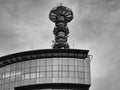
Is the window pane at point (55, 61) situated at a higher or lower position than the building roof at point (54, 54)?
lower

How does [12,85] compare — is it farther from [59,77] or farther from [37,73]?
[59,77]

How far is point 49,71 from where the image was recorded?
88875 mm

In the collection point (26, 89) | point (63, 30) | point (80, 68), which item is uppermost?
point (63, 30)

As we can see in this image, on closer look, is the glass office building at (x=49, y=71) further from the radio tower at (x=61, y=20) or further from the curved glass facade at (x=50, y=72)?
the radio tower at (x=61, y=20)

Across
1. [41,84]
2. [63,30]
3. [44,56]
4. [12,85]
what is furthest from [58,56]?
[63,30]

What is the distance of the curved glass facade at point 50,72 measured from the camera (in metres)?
88.3

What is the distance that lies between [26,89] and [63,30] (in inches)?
1268

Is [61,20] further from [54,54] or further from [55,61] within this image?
[55,61]

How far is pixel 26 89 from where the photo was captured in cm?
9062

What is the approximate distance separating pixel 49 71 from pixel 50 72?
43 cm

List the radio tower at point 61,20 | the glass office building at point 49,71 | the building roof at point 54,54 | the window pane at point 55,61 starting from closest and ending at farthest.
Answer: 1. the glass office building at point 49,71
2. the window pane at point 55,61
3. the building roof at point 54,54
4. the radio tower at point 61,20

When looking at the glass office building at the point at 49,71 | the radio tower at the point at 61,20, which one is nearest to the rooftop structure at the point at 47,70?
the glass office building at the point at 49,71

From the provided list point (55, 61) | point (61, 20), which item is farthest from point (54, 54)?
point (61, 20)

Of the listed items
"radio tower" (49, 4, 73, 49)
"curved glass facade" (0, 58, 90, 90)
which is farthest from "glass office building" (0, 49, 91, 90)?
"radio tower" (49, 4, 73, 49)
